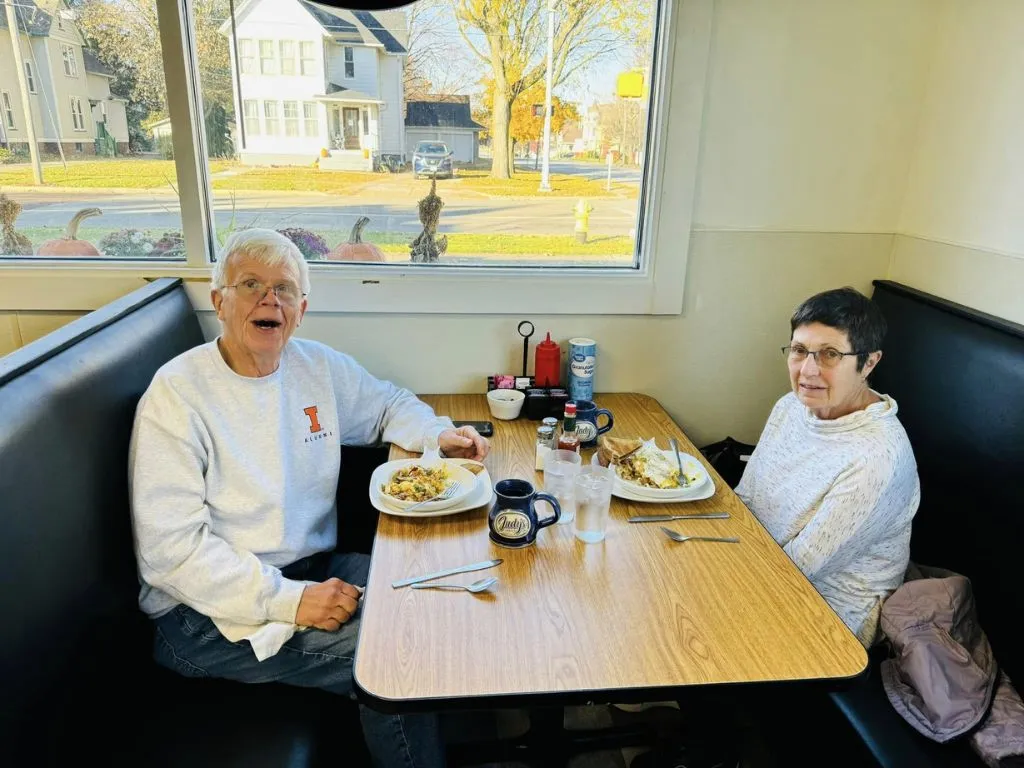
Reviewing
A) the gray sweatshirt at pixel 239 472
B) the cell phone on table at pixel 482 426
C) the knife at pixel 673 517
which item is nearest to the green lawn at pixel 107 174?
the gray sweatshirt at pixel 239 472

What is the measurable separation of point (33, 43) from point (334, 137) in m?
0.88

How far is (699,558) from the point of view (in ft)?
4.22

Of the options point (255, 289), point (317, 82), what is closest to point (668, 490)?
point (255, 289)

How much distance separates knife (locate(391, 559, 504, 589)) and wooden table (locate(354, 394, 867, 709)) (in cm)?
1

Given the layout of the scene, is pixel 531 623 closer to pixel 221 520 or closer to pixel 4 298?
pixel 221 520

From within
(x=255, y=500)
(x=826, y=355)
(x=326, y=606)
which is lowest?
(x=326, y=606)

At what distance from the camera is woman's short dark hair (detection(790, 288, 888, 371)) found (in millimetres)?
1475

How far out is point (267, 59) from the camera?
6.55 feet

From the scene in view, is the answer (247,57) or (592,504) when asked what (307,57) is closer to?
(247,57)

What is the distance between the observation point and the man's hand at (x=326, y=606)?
1299 mm

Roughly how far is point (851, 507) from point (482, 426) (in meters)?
0.94

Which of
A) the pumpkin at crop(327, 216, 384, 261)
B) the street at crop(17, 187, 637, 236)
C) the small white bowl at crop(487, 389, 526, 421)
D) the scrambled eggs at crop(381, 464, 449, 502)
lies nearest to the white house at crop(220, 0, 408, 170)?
the street at crop(17, 187, 637, 236)

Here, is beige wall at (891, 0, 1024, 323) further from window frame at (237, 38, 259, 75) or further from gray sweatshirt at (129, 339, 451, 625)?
window frame at (237, 38, 259, 75)

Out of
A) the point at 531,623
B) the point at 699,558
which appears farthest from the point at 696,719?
the point at 531,623
